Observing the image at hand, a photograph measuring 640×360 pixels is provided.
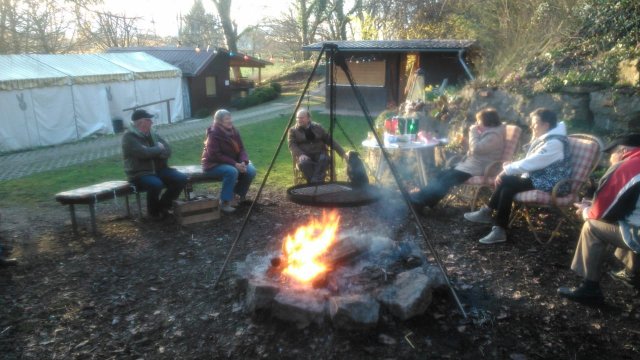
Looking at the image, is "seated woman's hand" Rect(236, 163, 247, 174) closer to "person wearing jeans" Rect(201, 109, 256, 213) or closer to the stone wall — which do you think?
"person wearing jeans" Rect(201, 109, 256, 213)

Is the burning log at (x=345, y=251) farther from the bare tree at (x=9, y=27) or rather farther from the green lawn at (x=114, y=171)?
the bare tree at (x=9, y=27)

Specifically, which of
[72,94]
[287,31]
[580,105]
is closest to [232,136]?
[580,105]

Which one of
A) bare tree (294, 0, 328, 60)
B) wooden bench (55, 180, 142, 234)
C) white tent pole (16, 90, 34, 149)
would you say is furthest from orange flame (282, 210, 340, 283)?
bare tree (294, 0, 328, 60)

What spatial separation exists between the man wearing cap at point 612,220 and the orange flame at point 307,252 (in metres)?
1.98

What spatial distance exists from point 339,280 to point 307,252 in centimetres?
49

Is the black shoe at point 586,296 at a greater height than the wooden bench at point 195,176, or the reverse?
the wooden bench at point 195,176

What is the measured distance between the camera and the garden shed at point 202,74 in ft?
66.9

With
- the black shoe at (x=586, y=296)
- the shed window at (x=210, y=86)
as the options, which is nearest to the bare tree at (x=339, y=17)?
the shed window at (x=210, y=86)

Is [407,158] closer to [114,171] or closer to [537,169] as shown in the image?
[537,169]

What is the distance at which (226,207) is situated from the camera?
19.7ft

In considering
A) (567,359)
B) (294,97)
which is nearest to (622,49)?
(567,359)

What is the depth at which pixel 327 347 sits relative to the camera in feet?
9.73

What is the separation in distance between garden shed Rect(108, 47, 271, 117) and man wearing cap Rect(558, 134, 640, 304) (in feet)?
61.9

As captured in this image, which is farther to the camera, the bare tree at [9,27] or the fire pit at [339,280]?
the bare tree at [9,27]
